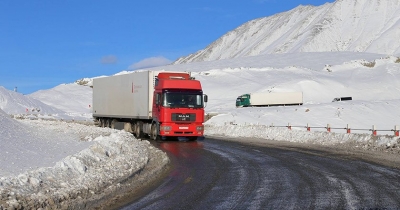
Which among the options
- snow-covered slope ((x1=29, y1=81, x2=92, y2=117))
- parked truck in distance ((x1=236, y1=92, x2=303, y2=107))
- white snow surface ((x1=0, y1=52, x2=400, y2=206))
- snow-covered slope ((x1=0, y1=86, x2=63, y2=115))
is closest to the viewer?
white snow surface ((x1=0, y1=52, x2=400, y2=206))

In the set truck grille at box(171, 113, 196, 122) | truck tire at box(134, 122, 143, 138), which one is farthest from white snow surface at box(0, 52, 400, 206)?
truck grille at box(171, 113, 196, 122)

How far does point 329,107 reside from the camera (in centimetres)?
5988

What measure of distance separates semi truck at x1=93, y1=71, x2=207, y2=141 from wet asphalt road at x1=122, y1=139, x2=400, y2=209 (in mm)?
10344

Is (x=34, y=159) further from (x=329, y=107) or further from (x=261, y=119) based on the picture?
(x=329, y=107)

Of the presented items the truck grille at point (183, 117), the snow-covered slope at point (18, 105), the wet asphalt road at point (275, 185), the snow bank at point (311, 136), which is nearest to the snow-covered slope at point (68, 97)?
the snow-covered slope at point (18, 105)

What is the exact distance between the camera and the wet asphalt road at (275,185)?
9633mm

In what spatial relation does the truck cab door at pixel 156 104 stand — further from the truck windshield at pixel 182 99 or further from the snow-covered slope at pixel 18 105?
the snow-covered slope at pixel 18 105

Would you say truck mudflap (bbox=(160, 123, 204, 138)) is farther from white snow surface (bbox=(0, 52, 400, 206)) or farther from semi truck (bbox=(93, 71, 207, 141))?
white snow surface (bbox=(0, 52, 400, 206))

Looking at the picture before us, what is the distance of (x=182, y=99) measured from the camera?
2875 centimetres

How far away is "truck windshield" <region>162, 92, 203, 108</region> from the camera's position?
2848 cm

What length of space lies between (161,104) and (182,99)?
1239mm

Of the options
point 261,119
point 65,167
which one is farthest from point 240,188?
point 261,119

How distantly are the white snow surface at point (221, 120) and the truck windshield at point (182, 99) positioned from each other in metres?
3.07

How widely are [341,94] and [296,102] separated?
1657 centimetres
